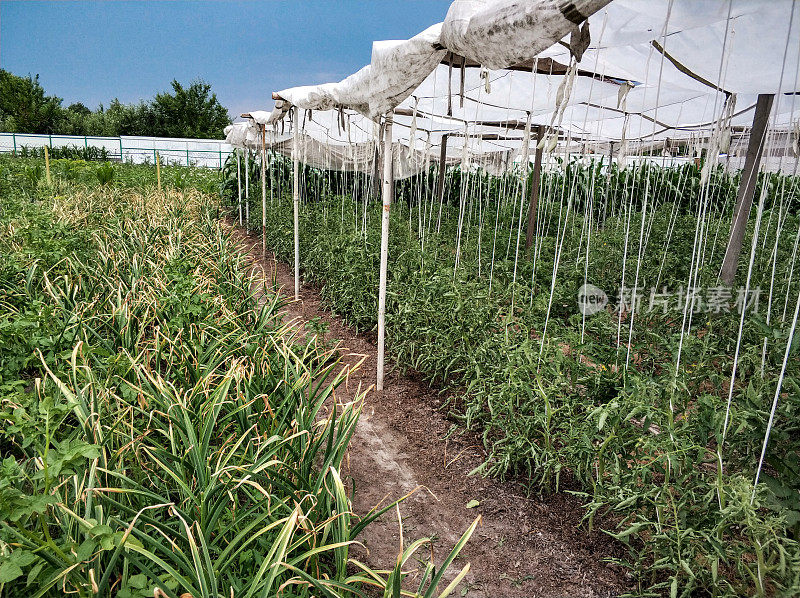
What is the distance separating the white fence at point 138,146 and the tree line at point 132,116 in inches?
348

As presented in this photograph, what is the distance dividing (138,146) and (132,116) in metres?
14.4

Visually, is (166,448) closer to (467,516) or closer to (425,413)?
(467,516)

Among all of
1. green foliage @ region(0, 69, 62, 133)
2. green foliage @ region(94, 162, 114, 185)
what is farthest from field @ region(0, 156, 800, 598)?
green foliage @ region(0, 69, 62, 133)

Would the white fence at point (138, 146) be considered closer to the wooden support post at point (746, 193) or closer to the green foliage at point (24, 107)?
the green foliage at point (24, 107)

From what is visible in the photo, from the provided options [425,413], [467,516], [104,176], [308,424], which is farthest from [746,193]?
[104,176]

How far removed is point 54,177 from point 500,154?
13.2 metres

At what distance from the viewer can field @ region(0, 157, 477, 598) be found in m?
1.55

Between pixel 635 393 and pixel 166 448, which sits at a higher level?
pixel 635 393

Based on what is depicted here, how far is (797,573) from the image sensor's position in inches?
62.0

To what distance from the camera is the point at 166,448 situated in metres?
2.37

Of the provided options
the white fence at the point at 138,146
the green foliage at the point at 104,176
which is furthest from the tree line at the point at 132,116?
the green foliage at the point at 104,176

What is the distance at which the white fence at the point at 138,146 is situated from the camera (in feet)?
122

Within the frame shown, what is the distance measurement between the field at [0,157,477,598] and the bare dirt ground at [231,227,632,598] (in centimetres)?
23

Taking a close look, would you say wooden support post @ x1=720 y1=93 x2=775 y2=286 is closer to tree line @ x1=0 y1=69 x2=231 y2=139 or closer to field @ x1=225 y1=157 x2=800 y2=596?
field @ x1=225 y1=157 x2=800 y2=596
